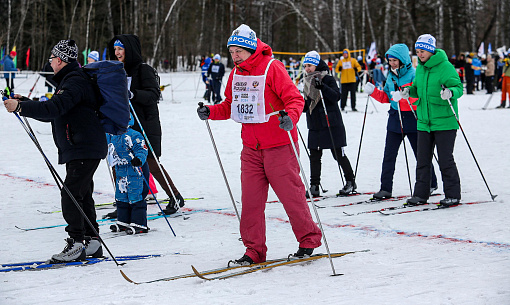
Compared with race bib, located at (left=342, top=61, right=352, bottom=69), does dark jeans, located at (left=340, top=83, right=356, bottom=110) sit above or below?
below

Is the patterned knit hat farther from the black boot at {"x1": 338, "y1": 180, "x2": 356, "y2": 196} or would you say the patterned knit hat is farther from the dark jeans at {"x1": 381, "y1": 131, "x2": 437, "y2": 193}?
the black boot at {"x1": 338, "y1": 180, "x2": 356, "y2": 196}

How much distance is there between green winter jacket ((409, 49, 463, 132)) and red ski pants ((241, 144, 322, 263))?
2.67 metres

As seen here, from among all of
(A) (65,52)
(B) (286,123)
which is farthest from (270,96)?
(A) (65,52)

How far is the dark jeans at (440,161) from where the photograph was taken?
654 cm

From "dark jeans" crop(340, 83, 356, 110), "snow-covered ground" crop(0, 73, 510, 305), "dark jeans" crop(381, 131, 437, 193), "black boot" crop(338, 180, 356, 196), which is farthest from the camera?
"dark jeans" crop(340, 83, 356, 110)

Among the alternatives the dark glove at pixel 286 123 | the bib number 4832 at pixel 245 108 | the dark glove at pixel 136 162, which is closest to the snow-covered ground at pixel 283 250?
the dark glove at pixel 136 162

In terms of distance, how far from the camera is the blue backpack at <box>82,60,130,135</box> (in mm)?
4555

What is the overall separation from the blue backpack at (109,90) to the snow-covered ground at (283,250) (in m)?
1.05

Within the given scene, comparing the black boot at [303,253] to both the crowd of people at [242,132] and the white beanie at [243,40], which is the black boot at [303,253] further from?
the white beanie at [243,40]

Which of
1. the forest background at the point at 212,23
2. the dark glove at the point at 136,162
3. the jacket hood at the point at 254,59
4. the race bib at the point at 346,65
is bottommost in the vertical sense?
the dark glove at the point at 136,162

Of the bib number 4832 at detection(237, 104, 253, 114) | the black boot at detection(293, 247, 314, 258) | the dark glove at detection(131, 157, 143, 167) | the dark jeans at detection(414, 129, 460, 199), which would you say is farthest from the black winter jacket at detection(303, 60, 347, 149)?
the bib number 4832 at detection(237, 104, 253, 114)

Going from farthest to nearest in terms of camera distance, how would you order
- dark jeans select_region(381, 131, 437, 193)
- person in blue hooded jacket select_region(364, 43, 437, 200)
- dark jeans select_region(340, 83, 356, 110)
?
dark jeans select_region(340, 83, 356, 110), dark jeans select_region(381, 131, 437, 193), person in blue hooded jacket select_region(364, 43, 437, 200)

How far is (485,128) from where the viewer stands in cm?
1348

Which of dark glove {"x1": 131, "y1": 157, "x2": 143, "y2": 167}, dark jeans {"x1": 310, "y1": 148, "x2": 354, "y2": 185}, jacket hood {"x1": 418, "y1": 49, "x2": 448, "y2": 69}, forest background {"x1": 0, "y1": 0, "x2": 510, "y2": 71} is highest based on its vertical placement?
forest background {"x1": 0, "y1": 0, "x2": 510, "y2": 71}
